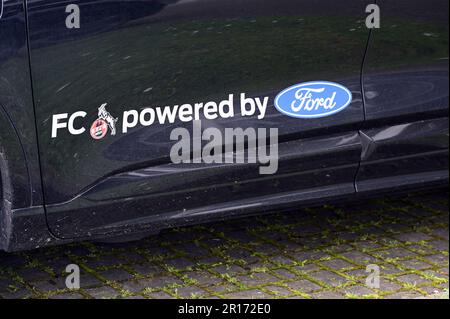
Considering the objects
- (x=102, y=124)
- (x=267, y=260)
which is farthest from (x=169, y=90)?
(x=267, y=260)

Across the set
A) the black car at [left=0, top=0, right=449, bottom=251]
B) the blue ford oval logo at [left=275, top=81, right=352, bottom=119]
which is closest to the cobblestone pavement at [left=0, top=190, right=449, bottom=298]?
the black car at [left=0, top=0, right=449, bottom=251]

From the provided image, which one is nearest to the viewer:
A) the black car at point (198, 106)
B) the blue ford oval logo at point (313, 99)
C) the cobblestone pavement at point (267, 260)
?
the black car at point (198, 106)

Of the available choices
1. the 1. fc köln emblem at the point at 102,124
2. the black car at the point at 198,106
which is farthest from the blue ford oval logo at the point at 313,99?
the 1. fc köln emblem at the point at 102,124

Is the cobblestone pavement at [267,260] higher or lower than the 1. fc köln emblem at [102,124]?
lower

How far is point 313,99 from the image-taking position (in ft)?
11.9

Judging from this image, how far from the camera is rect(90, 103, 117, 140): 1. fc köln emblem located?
333 centimetres

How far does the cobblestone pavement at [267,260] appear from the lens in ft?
12.3

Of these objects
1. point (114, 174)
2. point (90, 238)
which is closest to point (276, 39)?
point (114, 174)

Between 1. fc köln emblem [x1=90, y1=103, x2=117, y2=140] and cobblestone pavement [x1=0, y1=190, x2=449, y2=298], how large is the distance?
2.30 feet

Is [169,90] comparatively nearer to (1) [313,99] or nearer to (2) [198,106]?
(2) [198,106]

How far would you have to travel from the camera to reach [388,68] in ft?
12.4

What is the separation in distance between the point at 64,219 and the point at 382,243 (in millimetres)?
1515

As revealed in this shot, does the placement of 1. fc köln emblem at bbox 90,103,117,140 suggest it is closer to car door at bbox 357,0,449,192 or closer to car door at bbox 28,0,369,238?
car door at bbox 28,0,369,238

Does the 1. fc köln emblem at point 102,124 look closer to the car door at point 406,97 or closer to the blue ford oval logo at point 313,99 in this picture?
the blue ford oval logo at point 313,99
